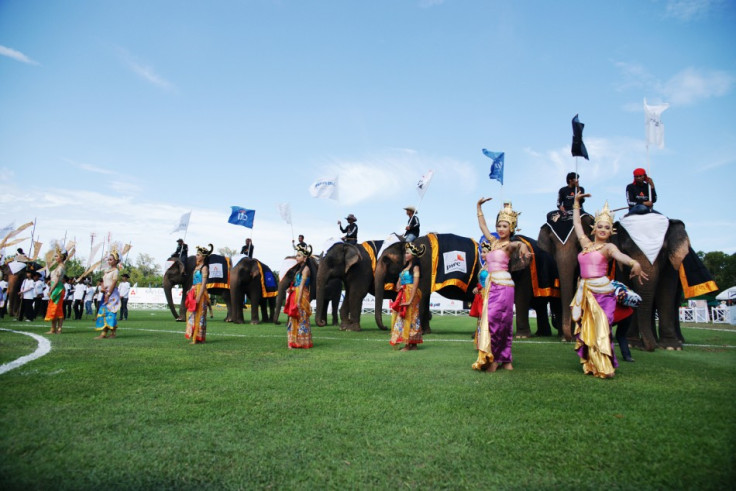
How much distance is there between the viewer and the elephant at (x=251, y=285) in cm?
1678

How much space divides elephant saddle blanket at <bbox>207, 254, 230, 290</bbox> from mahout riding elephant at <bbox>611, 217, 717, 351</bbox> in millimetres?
13552

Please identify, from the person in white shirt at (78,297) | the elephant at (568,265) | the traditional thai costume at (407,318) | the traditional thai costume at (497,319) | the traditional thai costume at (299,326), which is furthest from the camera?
the person in white shirt at (78,297)

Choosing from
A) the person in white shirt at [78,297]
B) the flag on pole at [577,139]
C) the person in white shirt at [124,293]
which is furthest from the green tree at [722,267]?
the person in white shirt at [78,297]

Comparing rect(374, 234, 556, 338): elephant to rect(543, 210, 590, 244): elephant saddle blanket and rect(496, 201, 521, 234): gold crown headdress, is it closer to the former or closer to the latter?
rect(543, 210, 590, 244): elephant saddle blanket

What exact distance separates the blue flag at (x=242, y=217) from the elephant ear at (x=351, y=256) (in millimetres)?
6627

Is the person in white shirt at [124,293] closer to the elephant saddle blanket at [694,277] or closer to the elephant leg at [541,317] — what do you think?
the elephant leg at [541,317]

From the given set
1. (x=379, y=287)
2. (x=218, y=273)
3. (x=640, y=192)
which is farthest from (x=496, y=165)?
(x=218, y=273)

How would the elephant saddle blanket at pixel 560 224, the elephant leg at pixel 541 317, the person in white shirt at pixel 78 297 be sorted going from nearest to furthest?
the elephant saddle blanket at pixel 560 224
the elephant leg at pixel 541 317
the person in white shirt at pixel 78 297

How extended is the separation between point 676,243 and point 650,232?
1.67 feet

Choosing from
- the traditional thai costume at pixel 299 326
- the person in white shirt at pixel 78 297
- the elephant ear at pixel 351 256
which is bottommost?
the traditional thai costume at pixel 299 326

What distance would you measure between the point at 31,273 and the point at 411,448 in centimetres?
1766

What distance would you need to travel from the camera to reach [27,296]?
15.4m

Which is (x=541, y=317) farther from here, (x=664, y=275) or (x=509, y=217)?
(x=509, y=217)

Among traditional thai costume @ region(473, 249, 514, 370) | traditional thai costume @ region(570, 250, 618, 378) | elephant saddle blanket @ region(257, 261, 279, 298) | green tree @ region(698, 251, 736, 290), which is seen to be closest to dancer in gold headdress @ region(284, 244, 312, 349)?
traditional thai costume @ region(473, 249, 514, 370)
